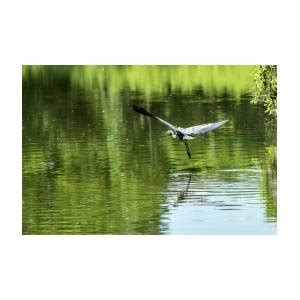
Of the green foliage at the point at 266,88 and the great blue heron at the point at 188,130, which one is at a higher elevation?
the green foliage at the point at 266,88

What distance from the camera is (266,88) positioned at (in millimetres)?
11844

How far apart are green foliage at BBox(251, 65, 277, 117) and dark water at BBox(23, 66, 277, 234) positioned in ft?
0.23

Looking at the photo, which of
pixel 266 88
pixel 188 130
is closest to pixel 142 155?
pixel 188 130

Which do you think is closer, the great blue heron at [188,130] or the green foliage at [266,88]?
the green foliage at [266,88]

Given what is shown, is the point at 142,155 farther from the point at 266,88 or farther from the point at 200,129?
the point at 266,88

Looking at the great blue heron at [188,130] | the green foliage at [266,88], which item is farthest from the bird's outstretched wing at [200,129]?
the green foliage at [266,88]

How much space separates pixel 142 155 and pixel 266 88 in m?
1.14

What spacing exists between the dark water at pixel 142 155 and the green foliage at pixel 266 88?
2.8 inches

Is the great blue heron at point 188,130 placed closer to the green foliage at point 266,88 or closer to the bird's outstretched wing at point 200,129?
the bird's outstretched wing at point 200,129

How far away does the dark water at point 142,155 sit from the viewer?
38.4ft

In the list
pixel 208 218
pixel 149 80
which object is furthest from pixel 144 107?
pixel 208 218

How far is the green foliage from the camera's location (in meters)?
11.7

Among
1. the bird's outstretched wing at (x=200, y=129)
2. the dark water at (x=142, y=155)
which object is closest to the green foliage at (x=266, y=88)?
the dark water at (x=142, y=155)

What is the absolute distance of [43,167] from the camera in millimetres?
11859
